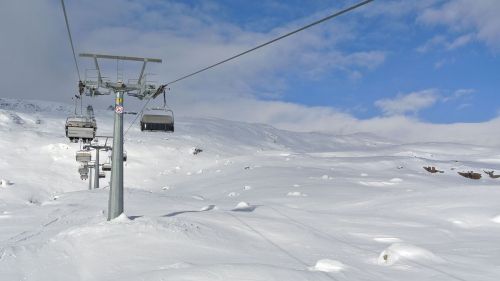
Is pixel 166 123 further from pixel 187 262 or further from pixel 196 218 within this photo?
pixel 187 262

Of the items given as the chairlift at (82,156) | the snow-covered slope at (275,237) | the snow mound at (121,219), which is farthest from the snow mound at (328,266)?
the chairlift at (82,156)

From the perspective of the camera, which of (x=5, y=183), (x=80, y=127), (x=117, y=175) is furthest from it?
(x=5, y=183)

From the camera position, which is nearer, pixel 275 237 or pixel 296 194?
pixel 275 237

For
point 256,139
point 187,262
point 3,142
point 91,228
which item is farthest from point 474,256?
point 256,139

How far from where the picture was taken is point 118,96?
12859 millimetres

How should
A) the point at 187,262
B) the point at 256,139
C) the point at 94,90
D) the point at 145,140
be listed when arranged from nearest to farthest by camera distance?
1. the point at 187,262
2. the point at 94,90
3. the point at 145,140
4. the point at 256,139

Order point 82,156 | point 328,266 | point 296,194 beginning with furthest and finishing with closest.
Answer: point 82,156
point 296,194
point 328,266

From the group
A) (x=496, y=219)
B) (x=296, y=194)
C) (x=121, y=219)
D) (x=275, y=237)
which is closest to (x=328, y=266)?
(x=275, y=237)

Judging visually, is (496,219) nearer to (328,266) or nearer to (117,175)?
(328,266)

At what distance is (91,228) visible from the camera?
387 inches

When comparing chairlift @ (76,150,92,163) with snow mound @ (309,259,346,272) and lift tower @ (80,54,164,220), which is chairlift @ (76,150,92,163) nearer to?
lift tower @ (80,54,164,220)

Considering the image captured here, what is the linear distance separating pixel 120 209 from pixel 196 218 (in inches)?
77.8

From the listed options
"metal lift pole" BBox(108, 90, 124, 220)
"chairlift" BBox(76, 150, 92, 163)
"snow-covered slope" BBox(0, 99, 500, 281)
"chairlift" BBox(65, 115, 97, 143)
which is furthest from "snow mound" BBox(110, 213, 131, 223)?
"chairlift" BBox(76, 150, 92, 163)

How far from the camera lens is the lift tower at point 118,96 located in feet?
39.4
